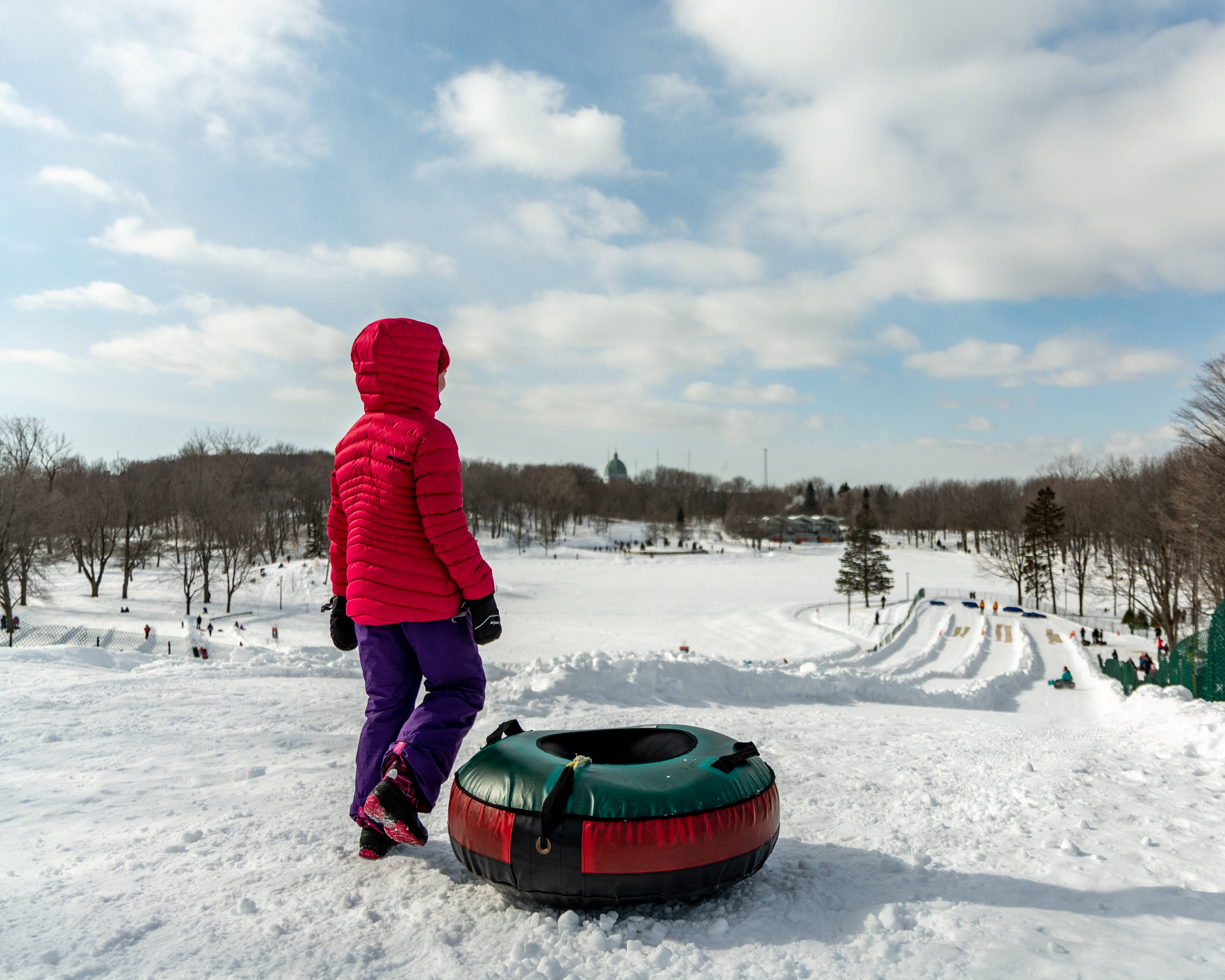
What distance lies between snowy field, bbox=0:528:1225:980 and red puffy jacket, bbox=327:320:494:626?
1.25 metres

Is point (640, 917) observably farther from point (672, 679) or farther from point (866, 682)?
point (866, 682)

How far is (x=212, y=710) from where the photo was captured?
6082 millimetres

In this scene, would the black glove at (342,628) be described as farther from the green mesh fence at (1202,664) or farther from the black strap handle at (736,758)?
the green mesh fence at (1202,664)

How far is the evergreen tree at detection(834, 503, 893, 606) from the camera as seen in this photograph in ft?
171

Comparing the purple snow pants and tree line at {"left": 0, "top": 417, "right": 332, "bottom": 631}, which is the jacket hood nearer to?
the purple snow pants

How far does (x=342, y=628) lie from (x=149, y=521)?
69.3 meters

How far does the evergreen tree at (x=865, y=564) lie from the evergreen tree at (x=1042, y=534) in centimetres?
1264

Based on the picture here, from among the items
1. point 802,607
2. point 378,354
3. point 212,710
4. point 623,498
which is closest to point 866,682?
point 212,710

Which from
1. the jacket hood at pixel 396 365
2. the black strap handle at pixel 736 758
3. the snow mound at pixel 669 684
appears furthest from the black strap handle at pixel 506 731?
the snow mound at pixel 669 684

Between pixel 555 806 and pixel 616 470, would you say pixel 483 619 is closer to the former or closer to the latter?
pixel 555 806

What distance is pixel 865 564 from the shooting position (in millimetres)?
52844

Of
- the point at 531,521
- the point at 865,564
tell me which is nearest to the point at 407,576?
the point at 865,564

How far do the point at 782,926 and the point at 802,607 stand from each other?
4792cm

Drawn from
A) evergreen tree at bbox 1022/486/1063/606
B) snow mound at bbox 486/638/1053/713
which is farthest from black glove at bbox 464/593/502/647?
evergreen tree at bbox 1022/486/1063/606
